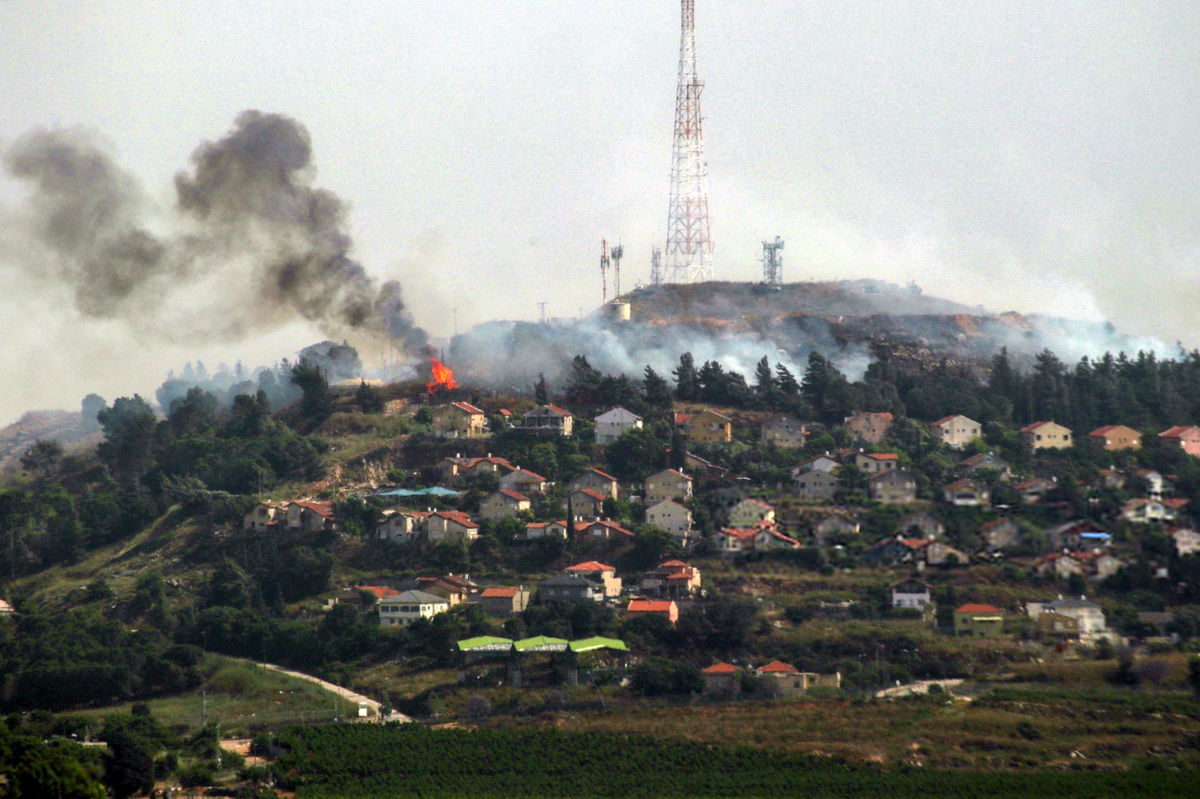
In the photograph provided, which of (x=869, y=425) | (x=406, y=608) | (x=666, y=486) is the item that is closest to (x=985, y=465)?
(x=666, y=486)

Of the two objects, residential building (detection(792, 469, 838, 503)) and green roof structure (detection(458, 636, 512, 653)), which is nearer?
green roof structure (detection(458, 636, 512, 653))

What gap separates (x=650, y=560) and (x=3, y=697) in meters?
23.9

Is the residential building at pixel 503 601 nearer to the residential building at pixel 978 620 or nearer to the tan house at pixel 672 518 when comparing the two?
the tan house at pixel 672 518

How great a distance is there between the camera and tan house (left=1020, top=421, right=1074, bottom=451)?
251 feet

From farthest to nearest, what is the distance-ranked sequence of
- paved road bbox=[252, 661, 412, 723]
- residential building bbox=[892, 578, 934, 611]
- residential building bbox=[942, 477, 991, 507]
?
residential building bbox=[892, 578, 934, 611] → paved road bbox=[252, 661, 412, 723] → residential building bbox=[942, 477, 991, 507]

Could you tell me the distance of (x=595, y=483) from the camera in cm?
7394

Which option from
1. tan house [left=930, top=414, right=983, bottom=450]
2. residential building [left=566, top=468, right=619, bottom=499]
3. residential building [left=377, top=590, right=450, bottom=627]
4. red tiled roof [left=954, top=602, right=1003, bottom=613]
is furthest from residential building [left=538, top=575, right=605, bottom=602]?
tan house [left=930, top=414, right=983, bottom=450]

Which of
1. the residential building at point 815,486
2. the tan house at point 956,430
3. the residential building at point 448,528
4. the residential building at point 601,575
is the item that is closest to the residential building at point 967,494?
the residential building at point 815,486

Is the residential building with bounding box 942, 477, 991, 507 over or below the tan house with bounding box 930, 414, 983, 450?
below

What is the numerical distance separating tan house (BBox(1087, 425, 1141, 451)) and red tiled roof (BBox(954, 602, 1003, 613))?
19395 mm

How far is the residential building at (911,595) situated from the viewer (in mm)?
→ 56594

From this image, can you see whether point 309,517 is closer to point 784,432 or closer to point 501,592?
point 501,592

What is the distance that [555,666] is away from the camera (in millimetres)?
57969

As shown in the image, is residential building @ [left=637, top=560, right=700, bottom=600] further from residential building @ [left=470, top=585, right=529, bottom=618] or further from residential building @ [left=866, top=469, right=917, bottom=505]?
residential building @ [left=866, top=469, right=917, bottom=505]
